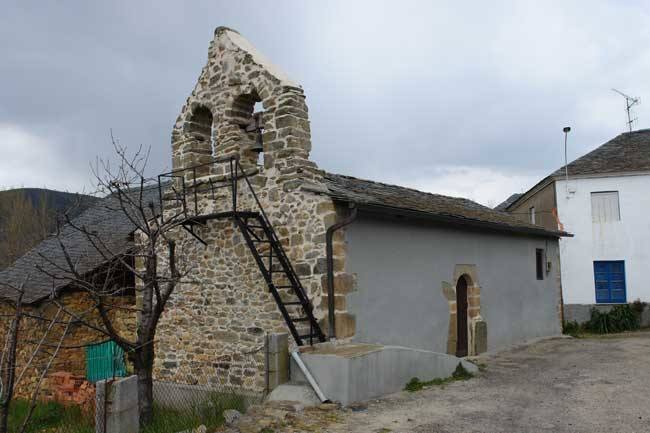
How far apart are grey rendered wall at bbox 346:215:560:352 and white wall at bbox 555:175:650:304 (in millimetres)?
5161

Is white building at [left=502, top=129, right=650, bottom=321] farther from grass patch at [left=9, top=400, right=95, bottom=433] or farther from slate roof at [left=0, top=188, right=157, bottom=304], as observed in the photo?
grass patch at [left=9, top=400, right=95, bottom=433]

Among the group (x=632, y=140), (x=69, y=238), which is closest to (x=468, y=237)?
(x=69, y=238)

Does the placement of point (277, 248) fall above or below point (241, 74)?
below

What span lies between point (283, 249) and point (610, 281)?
592 inches

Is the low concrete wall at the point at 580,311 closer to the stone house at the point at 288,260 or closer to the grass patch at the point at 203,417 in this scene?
the stone house at the point at 288,260

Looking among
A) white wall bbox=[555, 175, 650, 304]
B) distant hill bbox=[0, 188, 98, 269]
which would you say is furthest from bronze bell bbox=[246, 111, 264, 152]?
distant hill bbox=[0, 188, 98, 269]

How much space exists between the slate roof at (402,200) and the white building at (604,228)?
582cm

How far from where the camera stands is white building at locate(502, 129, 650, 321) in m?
20.0

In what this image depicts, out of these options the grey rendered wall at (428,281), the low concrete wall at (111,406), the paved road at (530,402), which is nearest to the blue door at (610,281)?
the grey rendered wall at (428,281)

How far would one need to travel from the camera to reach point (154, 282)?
8.10 meters

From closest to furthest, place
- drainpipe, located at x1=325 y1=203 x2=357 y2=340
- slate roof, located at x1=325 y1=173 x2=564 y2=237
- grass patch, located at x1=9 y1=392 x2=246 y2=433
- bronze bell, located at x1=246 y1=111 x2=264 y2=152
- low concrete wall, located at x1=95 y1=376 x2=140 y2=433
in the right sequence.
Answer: low concrete wall, located at x1=95 y1=376 x2=140 y2=433 < grass patch, located at x1=9 y1=392 x2=246 y2=433 < drainpipe, located at x1=325 y1=203 x2=357 y2=340 < slate roof, located at x1=325 y1=173 x2=564 y2=237 < bronze bell, located at x1=246 y1=111 x2=264 y2=152

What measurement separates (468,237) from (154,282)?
24.5ft

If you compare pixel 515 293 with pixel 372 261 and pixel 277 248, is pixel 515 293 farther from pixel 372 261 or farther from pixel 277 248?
pixel 277 248

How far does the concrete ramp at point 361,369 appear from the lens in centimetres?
781
